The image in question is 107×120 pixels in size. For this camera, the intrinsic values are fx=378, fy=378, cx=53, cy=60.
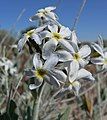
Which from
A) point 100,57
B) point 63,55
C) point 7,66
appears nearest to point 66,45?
point 63,55

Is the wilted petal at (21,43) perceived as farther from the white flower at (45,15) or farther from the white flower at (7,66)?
the white flower at (7,66)

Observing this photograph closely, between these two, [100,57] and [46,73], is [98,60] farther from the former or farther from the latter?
[46,73]

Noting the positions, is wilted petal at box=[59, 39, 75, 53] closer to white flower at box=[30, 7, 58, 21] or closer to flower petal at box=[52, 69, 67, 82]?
flower petal at box=[52, 69, 67, 82]

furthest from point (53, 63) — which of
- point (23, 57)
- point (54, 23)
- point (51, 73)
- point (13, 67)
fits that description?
point (23, 57)

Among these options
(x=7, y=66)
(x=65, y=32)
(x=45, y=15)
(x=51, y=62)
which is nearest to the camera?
(x=51, y=62)

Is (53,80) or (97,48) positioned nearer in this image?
(53,80)

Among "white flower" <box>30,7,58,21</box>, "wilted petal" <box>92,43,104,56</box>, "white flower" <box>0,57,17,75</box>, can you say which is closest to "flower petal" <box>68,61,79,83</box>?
"wilted petal" <box>92,43,104,56</box>

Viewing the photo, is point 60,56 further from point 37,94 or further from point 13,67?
point 13,67
